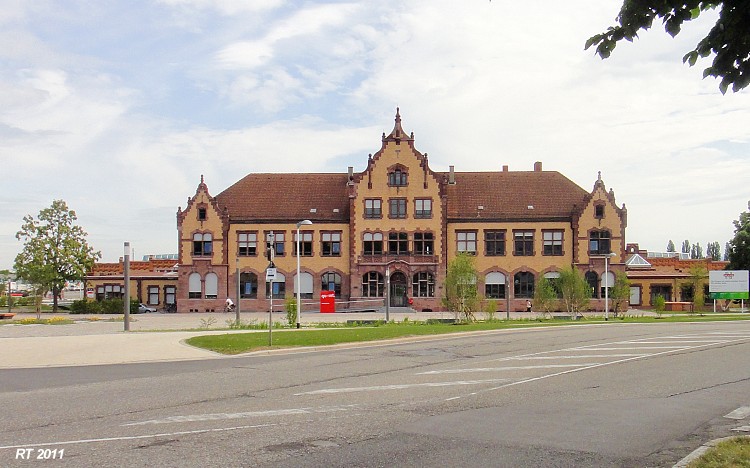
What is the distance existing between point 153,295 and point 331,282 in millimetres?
20286

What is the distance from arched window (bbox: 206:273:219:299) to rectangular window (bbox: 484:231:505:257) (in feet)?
80.5

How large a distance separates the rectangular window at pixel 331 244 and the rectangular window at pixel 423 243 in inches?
277

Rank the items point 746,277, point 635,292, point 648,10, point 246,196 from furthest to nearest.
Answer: point 635,292, point 246,196, point 746,277, point 648,10

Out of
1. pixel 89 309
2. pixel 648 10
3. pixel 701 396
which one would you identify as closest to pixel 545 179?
pixel 89 309

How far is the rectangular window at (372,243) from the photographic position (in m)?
67.6

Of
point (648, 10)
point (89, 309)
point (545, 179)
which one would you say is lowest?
point (89, 309)

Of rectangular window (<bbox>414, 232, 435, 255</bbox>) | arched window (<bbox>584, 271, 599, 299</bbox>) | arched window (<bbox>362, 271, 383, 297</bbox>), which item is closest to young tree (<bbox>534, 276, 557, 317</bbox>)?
arched window (<bbox>584, 271, 599, 299</bbox>)

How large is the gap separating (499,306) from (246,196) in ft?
83.7

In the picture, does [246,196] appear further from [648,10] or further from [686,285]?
[648,10]

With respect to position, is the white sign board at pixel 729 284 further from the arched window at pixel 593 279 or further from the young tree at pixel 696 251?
the young tree at pixel 696 251

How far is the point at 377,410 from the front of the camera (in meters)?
12.3

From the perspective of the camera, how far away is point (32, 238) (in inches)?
2739

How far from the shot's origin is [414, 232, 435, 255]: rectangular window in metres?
67.4

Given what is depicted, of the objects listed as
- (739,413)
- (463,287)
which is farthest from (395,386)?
(463,287)
